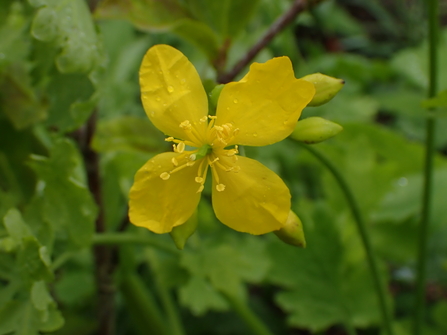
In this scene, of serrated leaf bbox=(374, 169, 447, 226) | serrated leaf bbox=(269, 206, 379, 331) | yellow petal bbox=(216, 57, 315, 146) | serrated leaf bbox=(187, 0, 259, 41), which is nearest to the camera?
yellow petal bbox=(216, 57, 315, 146)

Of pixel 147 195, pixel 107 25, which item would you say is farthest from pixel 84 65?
pixel 107 25

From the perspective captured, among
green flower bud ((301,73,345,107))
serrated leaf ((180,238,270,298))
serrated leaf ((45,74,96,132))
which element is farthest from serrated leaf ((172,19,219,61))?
serrated leaf ((180,238,270,298))

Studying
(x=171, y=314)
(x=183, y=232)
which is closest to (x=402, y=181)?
(x=171, y=314)

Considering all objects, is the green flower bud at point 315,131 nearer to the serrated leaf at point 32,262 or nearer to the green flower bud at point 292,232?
the green flower bud at point 292,232

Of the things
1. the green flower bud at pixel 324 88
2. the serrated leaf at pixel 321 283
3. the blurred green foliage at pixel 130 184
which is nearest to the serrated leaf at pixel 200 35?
the blurred green foliage at pixel 130 184

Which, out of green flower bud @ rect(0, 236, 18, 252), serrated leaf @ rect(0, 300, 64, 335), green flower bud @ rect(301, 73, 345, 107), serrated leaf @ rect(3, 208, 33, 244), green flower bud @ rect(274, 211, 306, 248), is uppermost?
green flower bud @ rect(301, 73, 345, 107)

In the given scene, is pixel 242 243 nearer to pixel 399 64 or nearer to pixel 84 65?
pixel 84 65

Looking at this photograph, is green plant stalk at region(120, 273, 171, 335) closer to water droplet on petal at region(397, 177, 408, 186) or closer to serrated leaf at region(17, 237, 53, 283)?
serrated leaf at region(17, 237, 53, 283)
